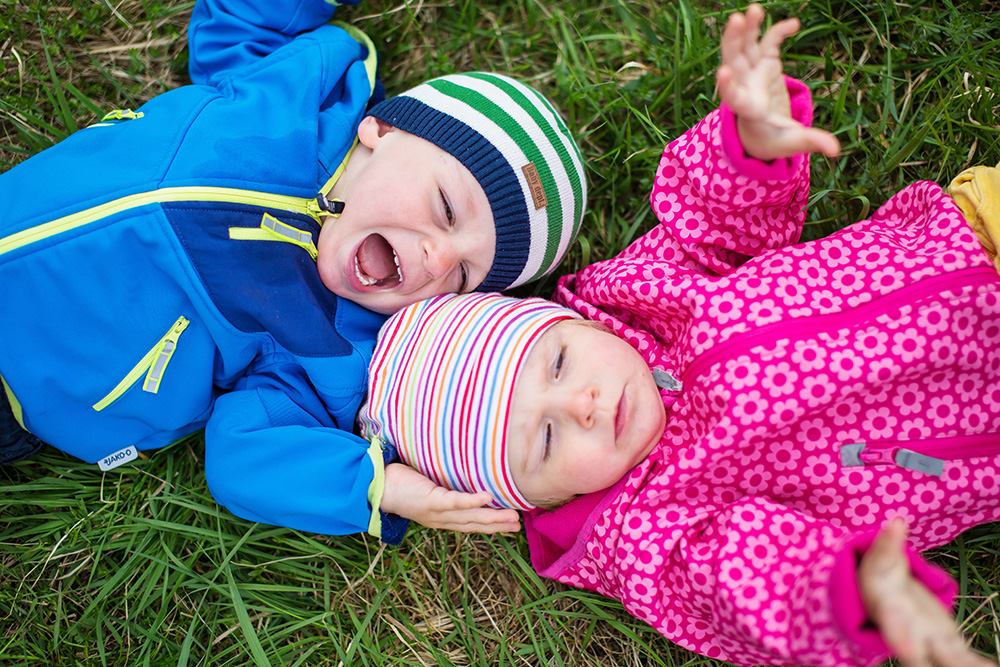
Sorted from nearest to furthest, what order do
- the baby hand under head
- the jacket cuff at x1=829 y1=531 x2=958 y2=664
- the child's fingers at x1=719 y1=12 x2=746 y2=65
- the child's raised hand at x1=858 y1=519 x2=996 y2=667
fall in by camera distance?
the child's raised hand at x1=858 y1=519 x2=996 y2=667
the jacket cuff at x1=829 y1=531 x2=958 y2=664
the child's fingers at x1=719 y1=12 x2=746 y2=65
the baby hand under head

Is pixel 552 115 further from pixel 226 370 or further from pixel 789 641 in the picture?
pixel 789 641

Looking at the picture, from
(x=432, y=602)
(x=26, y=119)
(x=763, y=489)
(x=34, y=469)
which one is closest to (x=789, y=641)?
(x=763, y=489)

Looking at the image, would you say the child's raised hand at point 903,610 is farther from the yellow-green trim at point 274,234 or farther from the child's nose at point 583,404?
the yellow-green trim at point 274,234

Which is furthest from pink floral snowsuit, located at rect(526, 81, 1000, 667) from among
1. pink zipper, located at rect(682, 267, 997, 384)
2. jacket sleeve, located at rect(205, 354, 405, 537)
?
jacket sleeve, located at rect(205, 354, 405, 537)

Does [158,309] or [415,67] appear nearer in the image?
[158,309]

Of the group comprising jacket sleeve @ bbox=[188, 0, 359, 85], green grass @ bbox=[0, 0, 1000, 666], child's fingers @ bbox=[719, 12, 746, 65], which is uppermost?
child's fingers @ bbox=[719, 12, 746, 65]

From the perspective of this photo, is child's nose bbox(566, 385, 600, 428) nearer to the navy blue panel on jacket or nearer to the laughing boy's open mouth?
the laughing boy's open mouth

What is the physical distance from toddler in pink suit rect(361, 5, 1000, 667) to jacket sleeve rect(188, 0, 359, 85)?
55.5 inches

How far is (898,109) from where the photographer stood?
2.77 metres

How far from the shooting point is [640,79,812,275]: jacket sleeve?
2.11 metres

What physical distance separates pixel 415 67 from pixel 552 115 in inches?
35.0

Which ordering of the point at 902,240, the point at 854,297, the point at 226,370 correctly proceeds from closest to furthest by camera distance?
1. the point at 854,297
2. the point at 902,240
3. the point at 226,370

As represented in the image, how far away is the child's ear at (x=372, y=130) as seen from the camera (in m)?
2.61

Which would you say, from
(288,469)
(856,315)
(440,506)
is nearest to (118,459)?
(288,469)
